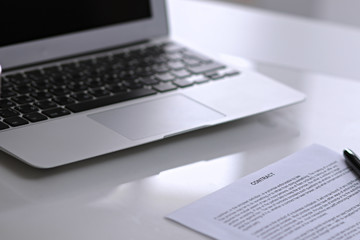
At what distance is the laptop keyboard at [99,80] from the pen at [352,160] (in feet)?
0.85

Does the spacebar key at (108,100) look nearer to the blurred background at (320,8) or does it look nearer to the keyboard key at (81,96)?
the keyboard key at (81,96)

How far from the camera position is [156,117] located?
2.76 ft

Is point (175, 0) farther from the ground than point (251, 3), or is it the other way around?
point (175, 0)

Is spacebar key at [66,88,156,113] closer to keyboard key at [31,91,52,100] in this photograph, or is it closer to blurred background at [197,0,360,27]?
keyboard key at [31,91,52,100]

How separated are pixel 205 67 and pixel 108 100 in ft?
0.64

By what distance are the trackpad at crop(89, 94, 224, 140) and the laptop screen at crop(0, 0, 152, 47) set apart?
0.22 meters

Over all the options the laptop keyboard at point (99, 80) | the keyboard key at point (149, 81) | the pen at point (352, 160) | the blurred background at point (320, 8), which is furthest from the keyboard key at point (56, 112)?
the blurred background at point (320, 8)

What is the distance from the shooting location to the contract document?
64 cm

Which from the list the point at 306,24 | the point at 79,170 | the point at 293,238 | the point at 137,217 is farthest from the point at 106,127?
the point at 306,24

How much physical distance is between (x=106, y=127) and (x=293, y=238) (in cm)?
29

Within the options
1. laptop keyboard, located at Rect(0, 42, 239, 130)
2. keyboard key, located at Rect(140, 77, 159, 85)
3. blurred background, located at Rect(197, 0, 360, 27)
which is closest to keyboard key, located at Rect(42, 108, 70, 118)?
laptop keyboard, located at Rect(0, 42, 239, 130)

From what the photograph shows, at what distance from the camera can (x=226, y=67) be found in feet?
3.30

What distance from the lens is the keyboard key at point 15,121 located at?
2.57 ft

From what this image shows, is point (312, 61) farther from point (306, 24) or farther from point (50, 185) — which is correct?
point (50, 185)
